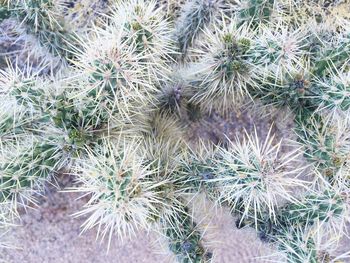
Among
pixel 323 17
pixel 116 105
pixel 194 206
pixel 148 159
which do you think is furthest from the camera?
pixel 323 17

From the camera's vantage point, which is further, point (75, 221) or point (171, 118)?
point (75, 221)

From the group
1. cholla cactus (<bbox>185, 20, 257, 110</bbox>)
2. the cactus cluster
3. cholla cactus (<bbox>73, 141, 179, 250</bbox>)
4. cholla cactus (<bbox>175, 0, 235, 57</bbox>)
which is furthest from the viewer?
cholla cactus (<bbox>175, 0, 235, 57</bbox>)

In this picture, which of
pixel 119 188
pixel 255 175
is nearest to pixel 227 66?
pixel 255 175

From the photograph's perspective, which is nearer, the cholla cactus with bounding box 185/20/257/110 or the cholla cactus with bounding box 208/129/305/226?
the cholla cactus with bounding box 208/129/305/226

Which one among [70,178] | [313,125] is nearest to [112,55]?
[313,125]

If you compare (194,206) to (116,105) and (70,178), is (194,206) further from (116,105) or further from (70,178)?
(70,178)

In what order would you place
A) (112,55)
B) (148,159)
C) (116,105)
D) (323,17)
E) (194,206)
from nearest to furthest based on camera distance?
1. (112,55)
2. (116,105)
3. (148,159)
4. (194,206)
5. (323,17)

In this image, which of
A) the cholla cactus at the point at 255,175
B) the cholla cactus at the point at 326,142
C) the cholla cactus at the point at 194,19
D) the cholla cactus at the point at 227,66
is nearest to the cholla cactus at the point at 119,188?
A: the cholla cactus at the point at 255,175

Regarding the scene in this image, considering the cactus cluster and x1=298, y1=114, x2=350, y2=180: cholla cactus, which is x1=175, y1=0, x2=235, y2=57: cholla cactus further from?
x1=298, y1=114, x2=350, y2=180: cholla cactus

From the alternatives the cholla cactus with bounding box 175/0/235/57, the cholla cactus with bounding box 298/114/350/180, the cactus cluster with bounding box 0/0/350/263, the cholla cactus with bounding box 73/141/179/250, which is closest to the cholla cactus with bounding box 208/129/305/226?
the cactus cluster with bounding box 0/0/350/263
